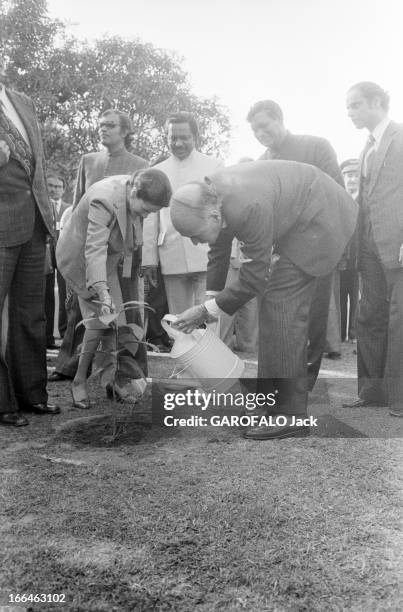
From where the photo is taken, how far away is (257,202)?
2.94 m

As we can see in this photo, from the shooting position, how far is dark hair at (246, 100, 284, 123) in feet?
13.2

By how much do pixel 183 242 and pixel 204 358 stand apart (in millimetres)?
1627

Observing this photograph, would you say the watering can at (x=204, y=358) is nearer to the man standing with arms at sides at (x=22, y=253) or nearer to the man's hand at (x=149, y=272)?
the man standing with arms at sides at (x=22, y=253)

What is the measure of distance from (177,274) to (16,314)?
139 centimetres

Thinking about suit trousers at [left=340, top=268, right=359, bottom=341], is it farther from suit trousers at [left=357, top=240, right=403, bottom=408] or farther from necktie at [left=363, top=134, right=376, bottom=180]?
necktie at [left=363, top=134, right=376, bottom=180]

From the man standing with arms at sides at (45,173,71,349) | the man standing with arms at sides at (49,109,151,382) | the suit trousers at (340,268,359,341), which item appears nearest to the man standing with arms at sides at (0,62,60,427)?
the man standing with arms at sides at (49,109,151,382)

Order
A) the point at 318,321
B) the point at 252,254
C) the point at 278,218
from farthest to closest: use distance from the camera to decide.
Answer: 1. the point at 318,321
2. the point at 278,218
3. the point at 252,254

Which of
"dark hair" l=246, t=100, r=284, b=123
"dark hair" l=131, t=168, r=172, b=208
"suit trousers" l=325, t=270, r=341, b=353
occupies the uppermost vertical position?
"dark hair" l=246, t=100, r=284, b=123

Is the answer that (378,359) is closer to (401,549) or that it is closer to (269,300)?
(269,300)

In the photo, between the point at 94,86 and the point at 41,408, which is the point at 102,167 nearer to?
the point at 41,408

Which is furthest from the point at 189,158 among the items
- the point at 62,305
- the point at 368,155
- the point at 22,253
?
the point at 62,305

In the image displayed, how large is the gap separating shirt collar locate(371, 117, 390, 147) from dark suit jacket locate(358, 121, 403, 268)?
0.02 m

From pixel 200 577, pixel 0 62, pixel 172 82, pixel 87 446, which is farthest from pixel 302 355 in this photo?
pixel 172 82

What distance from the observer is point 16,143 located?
131 inches
